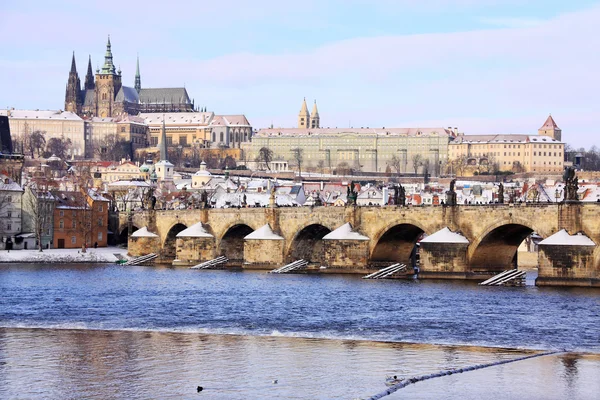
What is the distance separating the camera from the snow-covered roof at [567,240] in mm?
55281

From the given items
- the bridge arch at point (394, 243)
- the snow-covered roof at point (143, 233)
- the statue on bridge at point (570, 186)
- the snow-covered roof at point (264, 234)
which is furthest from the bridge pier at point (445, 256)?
the snow-covered roof at point (143, 233)

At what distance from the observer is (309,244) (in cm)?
7762

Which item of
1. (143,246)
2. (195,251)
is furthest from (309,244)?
(143,246)

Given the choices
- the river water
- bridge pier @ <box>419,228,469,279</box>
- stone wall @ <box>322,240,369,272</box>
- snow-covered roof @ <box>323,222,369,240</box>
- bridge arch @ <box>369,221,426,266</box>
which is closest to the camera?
the river water

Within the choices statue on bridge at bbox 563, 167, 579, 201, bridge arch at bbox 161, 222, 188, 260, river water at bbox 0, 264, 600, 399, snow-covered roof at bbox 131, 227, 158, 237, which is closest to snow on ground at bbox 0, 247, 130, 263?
snow-covered roof at bbox 131, 227, 158, 237

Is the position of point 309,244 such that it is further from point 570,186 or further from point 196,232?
point 570,186

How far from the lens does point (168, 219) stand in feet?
294

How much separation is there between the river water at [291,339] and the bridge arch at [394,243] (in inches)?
280

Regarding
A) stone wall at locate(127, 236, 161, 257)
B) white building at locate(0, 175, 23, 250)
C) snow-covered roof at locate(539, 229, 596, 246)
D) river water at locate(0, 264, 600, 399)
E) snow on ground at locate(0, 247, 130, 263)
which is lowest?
river water at locate(0, 264, 600, 399)

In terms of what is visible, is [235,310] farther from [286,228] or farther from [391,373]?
[286,228]

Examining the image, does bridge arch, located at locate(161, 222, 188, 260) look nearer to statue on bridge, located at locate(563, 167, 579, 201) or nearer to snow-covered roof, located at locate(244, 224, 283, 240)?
snow-covered roof, located at locate(244, 224, 283, 240)

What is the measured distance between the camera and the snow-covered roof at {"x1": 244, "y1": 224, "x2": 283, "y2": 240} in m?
75.9

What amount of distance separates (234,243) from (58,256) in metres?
13.3

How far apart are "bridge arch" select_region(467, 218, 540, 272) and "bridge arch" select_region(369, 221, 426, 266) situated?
5.45 meters
